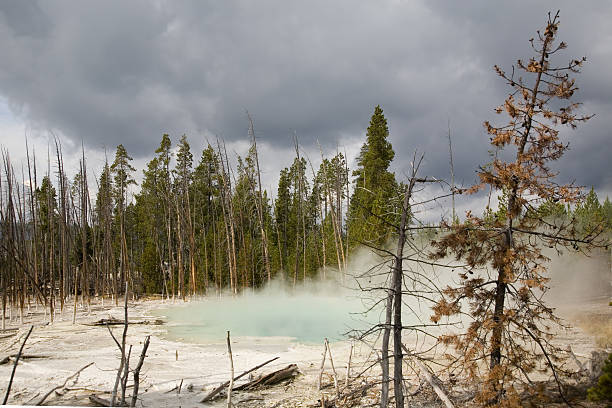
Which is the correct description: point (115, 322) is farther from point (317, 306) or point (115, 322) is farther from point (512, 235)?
point (512, 235)

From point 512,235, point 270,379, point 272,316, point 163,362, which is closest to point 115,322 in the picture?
point 272,316

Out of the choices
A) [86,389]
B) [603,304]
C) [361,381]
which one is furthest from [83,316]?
[603,304]

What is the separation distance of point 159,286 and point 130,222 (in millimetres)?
8401

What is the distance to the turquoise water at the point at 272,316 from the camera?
1444 cm

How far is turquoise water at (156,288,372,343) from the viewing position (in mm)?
14438

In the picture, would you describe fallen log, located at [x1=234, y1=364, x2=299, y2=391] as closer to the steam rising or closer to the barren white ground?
the barren white ground

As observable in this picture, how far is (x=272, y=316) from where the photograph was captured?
61.6 feet

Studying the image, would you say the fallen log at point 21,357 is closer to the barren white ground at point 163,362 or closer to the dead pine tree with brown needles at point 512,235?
the barren white ground at point 163,362

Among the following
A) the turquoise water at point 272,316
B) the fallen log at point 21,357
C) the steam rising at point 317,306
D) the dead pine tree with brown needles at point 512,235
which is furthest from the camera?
the steam rising at point 317,306

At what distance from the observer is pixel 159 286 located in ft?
107

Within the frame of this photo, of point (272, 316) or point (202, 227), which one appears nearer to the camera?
point (272, 316)

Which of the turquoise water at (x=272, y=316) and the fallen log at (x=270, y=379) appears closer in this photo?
the fallen log at (x=270, y=379)

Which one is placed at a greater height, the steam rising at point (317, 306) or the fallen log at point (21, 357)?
the fallen log at point (21, 357)

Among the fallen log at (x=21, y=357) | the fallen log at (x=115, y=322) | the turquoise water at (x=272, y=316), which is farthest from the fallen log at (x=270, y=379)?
the fallen log at (x=115, y=322)
